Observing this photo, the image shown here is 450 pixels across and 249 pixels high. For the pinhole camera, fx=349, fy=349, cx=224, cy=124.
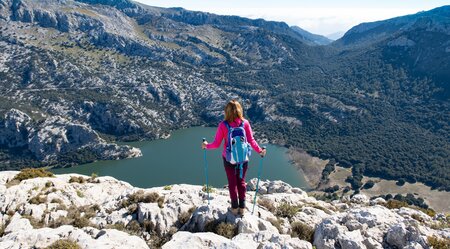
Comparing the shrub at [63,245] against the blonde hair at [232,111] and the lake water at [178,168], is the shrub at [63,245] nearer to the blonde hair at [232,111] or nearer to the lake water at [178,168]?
the blonde hair at [232,111]

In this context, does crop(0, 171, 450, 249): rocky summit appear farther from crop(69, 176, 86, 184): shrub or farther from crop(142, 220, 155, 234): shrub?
crop(69, 176, 86, 184): shrub

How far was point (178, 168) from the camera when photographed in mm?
144375

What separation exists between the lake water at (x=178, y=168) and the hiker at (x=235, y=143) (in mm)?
104374

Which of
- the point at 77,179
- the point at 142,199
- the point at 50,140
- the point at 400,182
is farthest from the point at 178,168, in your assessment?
the point at 142,199

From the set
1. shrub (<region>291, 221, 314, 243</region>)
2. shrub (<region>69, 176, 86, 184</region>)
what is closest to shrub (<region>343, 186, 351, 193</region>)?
shrub (<region>69, 176, 86, 184</region>)

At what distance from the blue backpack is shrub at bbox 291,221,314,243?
3.99 metres

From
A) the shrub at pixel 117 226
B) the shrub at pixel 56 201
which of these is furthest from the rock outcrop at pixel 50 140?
the shrub at pixel 117 226

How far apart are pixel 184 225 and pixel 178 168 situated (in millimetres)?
130687

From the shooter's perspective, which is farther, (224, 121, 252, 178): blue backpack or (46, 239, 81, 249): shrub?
(224, 121, 252, 178): blue backpack

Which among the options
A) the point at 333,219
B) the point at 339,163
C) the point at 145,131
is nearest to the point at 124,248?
the point at 333,219

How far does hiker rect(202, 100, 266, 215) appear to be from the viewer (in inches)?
558

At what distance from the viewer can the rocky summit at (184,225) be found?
1310 centimetres

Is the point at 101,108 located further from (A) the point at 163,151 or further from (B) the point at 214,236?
(B) the point at 214,236

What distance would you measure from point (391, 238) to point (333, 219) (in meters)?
2.52
